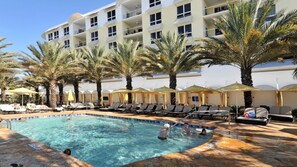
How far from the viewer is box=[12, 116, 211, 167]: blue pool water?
11070 millimetres

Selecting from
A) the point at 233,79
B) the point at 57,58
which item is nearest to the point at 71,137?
the point at 57,58

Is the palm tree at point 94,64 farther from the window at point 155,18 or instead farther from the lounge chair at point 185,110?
the lounge chair at point 185,110

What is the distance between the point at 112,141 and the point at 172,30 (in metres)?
24.6

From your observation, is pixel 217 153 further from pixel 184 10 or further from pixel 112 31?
pixel 112 31

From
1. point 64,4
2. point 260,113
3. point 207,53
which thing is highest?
point 64,4

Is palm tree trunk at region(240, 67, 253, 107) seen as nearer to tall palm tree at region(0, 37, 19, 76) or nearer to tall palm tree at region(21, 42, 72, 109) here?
tall palm tree at region(21, 42, 72, 109)

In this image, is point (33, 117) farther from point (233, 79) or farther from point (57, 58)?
point (233, 79)

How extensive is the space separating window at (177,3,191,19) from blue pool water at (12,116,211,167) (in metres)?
20.0

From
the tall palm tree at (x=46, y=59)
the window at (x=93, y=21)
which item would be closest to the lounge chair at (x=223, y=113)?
the tall palm tree at (x=46, y=59)

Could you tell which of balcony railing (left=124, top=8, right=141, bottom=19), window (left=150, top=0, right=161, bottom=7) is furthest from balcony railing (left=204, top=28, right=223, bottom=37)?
A: balcony railing (left=124, top=8, right=141, bottom=19)

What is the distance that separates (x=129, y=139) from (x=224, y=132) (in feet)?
16.9

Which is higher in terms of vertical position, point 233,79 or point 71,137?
point 233,79

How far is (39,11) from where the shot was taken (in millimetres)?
29828

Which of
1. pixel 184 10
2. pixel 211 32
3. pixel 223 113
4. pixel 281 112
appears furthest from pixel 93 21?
pixel 281 112
